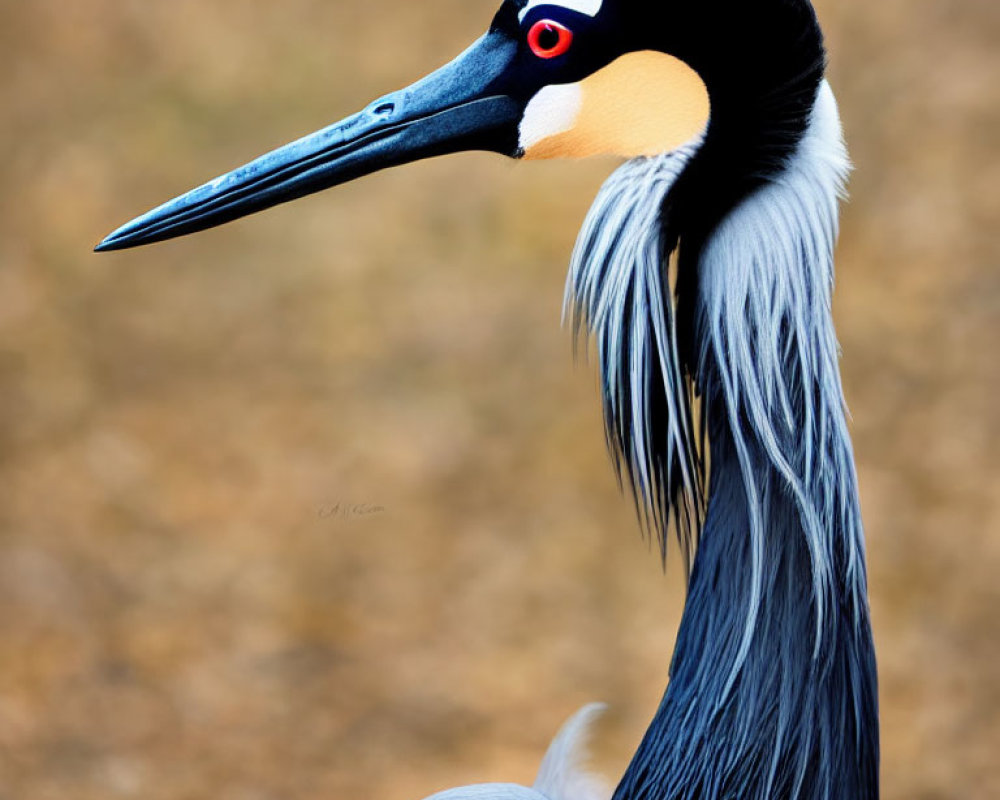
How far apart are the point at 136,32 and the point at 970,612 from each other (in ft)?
9.98

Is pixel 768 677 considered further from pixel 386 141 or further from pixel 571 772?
pixel 386 141

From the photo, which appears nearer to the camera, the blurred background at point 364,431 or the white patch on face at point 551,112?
the white patch on face at point 551,112

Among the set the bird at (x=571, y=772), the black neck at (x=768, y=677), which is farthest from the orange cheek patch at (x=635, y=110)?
the bird at (x=571, y=772)

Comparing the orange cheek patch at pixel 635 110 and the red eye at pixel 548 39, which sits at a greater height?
the red eye at pixel 548 39

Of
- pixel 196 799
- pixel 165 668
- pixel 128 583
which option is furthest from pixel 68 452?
pixel 196 799

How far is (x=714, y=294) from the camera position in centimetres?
122

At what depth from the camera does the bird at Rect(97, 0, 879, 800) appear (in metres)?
1.19

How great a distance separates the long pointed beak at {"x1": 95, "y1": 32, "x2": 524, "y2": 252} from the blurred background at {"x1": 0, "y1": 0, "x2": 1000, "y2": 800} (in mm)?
1323

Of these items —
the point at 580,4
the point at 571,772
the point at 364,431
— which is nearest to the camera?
the point at 580,4

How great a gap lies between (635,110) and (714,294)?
0.18 metres

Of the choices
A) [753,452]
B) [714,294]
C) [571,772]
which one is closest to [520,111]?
[714,294]

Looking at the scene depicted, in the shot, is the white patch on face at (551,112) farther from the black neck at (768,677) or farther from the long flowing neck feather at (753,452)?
the black neck at (768,677)

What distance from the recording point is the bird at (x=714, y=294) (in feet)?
3.90

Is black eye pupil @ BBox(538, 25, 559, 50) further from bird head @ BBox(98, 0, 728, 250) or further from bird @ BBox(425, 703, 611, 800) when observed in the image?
bird @ BBox(425, 703, 611, 800)
